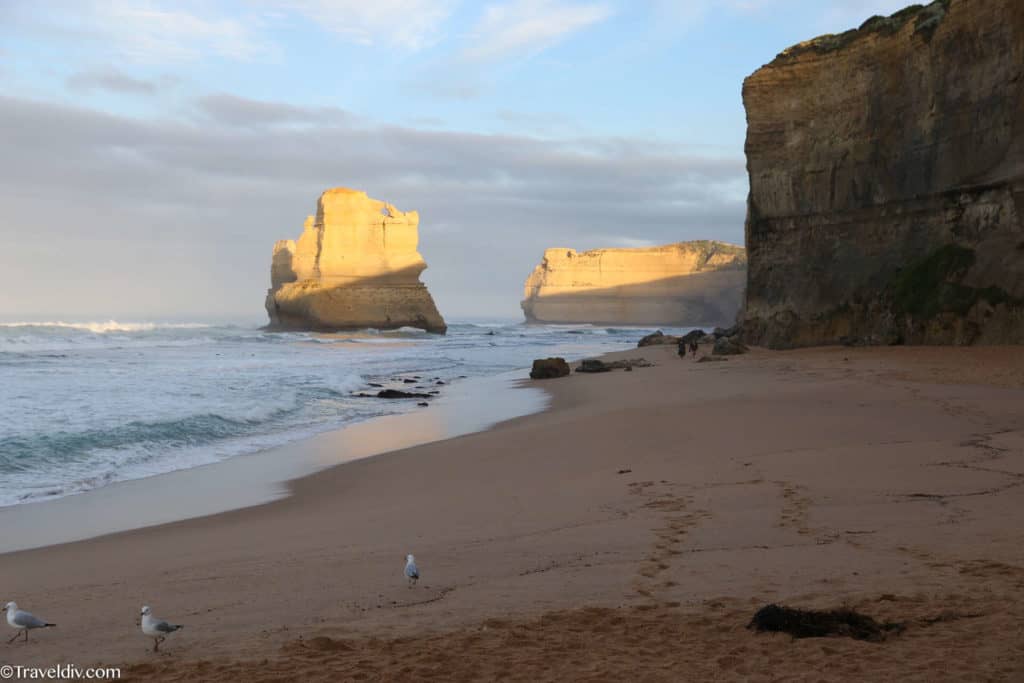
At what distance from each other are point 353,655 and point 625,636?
129 centimetres

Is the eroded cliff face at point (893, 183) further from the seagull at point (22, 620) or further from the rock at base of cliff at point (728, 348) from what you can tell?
the seagull at point (22, 620)

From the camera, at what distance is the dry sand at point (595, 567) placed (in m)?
3.76

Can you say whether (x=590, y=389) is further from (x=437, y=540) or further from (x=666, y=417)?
(x=437, y=540)

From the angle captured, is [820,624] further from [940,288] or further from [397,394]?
[940,288]

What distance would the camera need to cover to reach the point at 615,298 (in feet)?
393

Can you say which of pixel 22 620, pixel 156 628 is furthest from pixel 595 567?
pixel 22 620

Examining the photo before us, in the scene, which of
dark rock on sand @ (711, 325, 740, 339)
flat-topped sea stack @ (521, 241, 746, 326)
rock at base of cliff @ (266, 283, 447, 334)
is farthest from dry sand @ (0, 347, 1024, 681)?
flat-topped sea stack @ (521, 241, 746, 326)

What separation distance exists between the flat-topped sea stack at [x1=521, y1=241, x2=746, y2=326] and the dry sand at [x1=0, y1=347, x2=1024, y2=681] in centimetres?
10238

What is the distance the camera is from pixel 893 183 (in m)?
23.5

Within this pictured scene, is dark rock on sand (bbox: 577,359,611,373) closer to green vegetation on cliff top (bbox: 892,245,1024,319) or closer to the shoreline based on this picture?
the shoreline

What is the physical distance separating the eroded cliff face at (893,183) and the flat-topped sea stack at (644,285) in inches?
3225

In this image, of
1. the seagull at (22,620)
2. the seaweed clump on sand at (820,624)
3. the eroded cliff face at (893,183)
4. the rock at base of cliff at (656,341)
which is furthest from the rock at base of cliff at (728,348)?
the seagull at (22,620)

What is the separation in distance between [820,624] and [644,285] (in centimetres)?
11515

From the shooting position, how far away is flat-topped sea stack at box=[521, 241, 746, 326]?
368 ft
